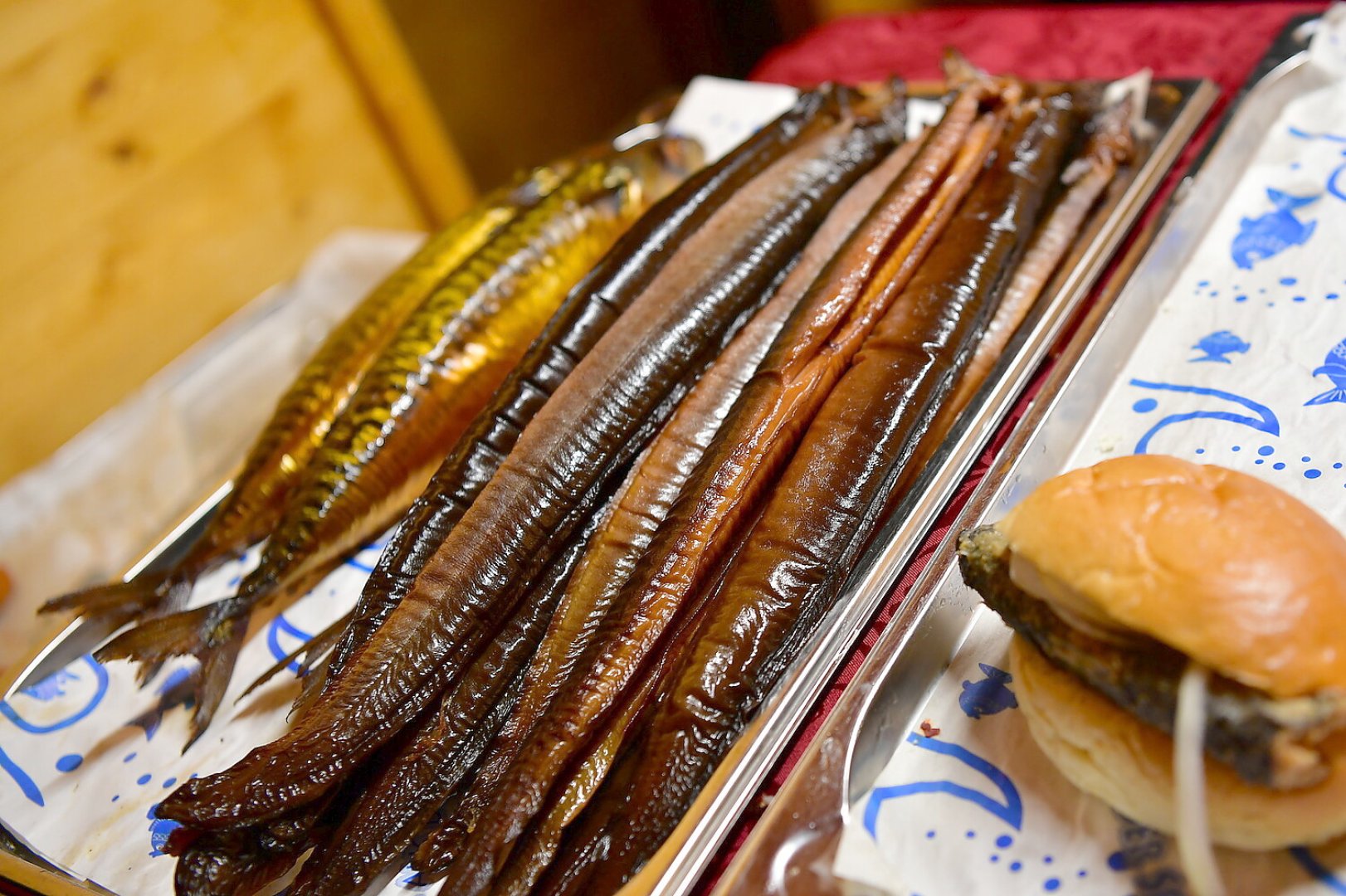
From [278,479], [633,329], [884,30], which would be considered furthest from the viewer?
[884,30]

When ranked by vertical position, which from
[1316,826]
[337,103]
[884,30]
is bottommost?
[1316,826]

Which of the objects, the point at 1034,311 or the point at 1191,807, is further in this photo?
the point at 1034,311

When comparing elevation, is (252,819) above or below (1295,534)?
above

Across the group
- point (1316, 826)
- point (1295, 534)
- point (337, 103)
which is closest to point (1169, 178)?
point (1295, 534)

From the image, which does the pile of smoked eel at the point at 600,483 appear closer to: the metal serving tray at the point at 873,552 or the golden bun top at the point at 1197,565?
the metal serving tray at the point at 873,552

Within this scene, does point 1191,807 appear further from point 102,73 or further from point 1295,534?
point 102,73

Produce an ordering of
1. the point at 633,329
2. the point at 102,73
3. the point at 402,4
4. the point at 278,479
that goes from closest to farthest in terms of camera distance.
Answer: the point at 633,329, the point at 278,479, the point at 102,73, the point at 402,4

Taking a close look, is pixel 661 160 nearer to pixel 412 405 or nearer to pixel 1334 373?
pixel 412 405

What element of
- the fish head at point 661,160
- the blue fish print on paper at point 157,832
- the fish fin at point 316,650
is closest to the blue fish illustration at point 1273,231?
the fish head at point 661,160
